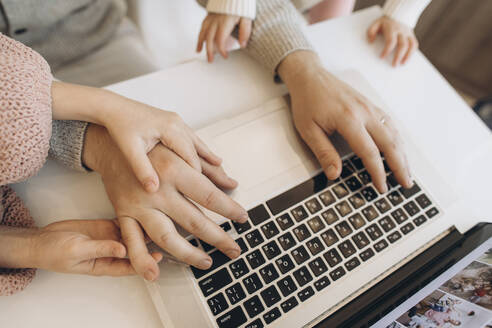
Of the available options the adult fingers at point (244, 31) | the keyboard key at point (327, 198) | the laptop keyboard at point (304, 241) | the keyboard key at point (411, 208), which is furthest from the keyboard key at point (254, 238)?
the adult fingers at point (244, 31)

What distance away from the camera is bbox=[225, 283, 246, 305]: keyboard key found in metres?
0.35

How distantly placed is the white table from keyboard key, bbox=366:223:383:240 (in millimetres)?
166

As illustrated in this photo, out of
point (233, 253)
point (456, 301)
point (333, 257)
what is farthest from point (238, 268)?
point (456, 301)

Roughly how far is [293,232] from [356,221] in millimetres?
91

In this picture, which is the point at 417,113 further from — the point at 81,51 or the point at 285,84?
the point at 81,51

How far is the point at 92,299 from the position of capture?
1.19ft

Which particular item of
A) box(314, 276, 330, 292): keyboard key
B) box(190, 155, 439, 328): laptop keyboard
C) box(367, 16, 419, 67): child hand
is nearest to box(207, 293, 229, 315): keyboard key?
box(190, 155, 439, 328): laptop keyboard

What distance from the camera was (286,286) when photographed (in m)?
0.37

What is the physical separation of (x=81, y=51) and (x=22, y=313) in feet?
1.78

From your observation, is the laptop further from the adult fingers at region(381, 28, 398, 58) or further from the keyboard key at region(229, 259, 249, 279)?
the adult fingers at region(381, 28, 398, 58)

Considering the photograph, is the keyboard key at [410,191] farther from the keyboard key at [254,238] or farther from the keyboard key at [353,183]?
the keyboard key at [254,238]

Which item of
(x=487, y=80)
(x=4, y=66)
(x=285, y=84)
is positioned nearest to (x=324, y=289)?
(x=285, y=84)

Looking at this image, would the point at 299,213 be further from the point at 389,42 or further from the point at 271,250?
the point at 389,42

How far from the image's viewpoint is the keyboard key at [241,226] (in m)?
0.39
